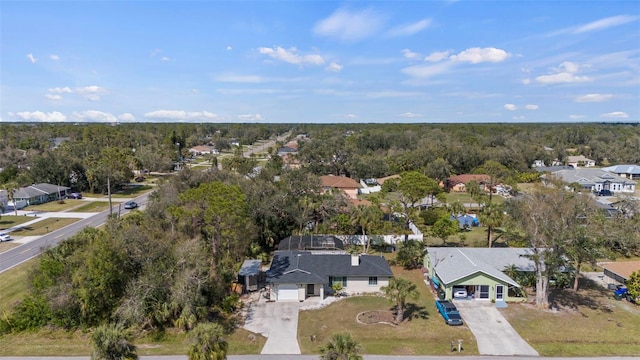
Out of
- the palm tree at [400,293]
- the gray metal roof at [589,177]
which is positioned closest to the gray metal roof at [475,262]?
the palm tree at [400,293]

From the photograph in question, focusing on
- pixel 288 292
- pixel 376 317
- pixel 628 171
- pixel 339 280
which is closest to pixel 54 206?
pixel 288 292

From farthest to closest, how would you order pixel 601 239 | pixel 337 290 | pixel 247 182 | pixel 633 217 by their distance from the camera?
pixel 247 182 → pixel 633 217 → pixel 337 290 → pixel 601 239

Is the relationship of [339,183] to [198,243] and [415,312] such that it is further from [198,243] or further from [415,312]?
[198,243]

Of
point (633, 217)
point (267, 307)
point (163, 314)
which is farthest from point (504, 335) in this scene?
point (633, 217)

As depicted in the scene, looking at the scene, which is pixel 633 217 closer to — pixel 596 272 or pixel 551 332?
pixel 596 272

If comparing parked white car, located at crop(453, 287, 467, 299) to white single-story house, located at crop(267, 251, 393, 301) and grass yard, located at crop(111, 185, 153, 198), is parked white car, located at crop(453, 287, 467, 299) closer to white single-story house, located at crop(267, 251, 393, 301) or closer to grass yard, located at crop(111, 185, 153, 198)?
white single-story house, located at crop(267, 251, 393, 301)

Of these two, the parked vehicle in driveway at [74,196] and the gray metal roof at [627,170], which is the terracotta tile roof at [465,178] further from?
the parked vehicle in driveway at [74,196]
